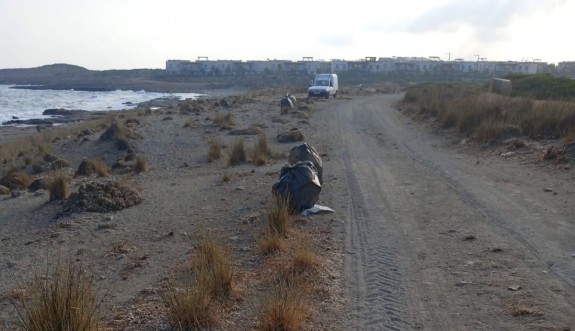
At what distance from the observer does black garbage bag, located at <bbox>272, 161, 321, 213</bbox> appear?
36.9ft

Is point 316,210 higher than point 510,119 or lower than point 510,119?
lower

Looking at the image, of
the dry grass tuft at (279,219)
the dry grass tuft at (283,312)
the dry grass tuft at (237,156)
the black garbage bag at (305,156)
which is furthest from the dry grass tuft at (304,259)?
the dry grass tuft at (237,156)

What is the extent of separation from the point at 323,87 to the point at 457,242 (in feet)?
157

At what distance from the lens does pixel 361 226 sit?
10406mm

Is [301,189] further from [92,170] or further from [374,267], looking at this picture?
[92,170]

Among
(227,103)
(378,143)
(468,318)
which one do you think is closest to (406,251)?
(468,318)

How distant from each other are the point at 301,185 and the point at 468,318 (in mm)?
5259

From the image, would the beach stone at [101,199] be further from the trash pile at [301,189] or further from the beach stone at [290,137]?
the beach stone at [290,137]

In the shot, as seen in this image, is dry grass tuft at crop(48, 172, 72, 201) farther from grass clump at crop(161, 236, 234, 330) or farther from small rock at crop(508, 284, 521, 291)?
small rock at crop(508, 284, 521, 291)

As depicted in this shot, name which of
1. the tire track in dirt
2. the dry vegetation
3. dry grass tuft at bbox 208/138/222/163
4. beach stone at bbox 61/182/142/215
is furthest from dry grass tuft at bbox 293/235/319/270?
dry grass tuft at bbox 208/138/222/163

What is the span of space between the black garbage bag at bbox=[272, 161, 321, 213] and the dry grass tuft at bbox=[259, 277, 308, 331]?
16.0ft

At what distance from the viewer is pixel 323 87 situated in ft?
185

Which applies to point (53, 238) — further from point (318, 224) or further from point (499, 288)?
point (499, 288)

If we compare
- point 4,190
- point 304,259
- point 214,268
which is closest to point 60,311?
point 214,268
